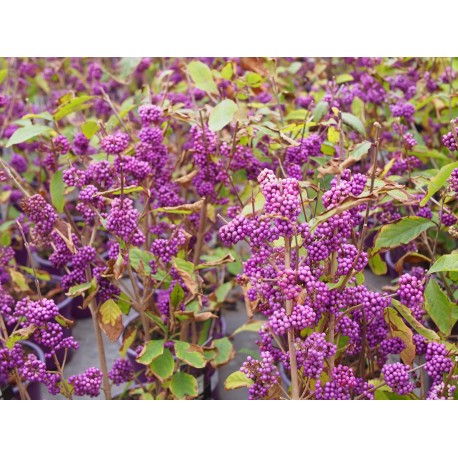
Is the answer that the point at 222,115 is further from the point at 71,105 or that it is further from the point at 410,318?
the point at 410,318

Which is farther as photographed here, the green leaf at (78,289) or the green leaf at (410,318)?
the green leaf at (78,289)

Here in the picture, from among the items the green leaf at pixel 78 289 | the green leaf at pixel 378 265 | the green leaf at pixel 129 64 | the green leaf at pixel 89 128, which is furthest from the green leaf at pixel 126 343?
the green leaf at pixel 129 64

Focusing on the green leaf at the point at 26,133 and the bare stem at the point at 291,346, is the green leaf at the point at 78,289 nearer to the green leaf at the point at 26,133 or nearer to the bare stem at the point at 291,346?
the green leaf at the point at 26,133

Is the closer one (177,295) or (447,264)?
(447,264)

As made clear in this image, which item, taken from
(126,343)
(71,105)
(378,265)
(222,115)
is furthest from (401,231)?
(71,105)

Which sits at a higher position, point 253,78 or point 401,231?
point 253,78

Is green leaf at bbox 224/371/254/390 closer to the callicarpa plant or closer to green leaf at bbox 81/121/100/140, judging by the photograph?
the callicarpa plant
